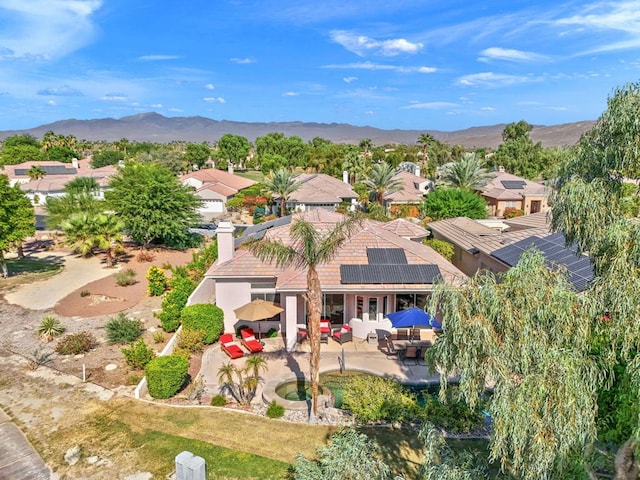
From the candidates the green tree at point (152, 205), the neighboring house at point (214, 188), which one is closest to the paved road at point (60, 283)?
the green tree at point (152, 205)

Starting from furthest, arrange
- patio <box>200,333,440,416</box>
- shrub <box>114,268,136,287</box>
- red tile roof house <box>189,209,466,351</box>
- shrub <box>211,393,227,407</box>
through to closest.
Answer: shrub <box>114,268,136,287</box> < red tile roof house <box>189,209,466,351</box> < patio <box>200,333,440,416</box> < shrub <box>211,393,227,407</box>

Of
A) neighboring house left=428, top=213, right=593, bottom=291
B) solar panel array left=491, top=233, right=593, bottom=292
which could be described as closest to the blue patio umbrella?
neighboring house left=428, top=213, right=593, bottom=291

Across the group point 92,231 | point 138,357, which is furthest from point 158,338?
point 92,231

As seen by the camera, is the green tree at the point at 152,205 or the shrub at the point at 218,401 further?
the green tree at the point at 152,205

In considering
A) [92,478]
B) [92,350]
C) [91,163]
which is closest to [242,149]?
[91,163]

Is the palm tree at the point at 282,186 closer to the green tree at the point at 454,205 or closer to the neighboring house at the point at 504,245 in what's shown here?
the green tree at the point at 454,205

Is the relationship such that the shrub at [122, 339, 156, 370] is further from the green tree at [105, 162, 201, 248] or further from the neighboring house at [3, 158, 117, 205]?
the neighboring house at [3, 158, 117, 205]
